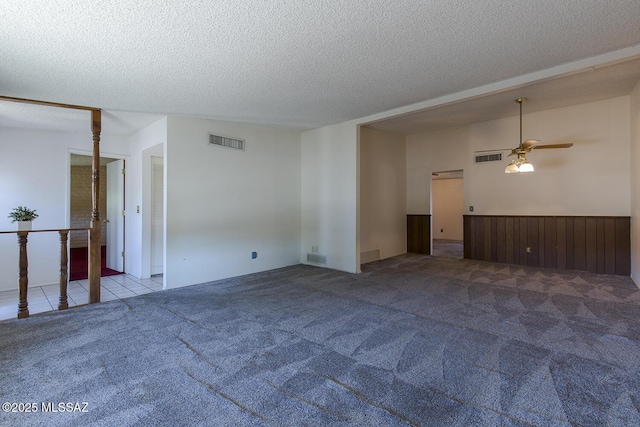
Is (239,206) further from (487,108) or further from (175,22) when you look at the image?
(487,108)

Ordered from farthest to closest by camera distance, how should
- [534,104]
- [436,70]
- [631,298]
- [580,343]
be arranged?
[534,104]
[631,298]
[436,70]
[580,343]

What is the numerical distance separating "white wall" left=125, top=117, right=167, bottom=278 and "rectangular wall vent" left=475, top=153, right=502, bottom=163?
628cm

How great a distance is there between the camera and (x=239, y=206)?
521 cm

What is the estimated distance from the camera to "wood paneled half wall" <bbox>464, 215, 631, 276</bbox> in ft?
16.7

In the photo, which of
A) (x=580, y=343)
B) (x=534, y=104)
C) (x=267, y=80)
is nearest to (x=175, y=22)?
(x=267, y=80)

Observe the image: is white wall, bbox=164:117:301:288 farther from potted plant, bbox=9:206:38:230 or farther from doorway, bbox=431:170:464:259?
doorway, bbox=431:170:464:259

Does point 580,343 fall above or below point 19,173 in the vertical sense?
below

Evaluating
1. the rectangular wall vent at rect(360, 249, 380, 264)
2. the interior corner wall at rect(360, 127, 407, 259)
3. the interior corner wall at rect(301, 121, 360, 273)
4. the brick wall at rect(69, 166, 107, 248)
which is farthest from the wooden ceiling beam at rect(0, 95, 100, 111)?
the brick wall at rect(69, 166, 107, 248)

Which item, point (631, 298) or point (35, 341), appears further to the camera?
point (631, 298)

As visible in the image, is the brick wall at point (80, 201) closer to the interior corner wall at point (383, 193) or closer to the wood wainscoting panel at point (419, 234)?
the interior corner wall at point (383, 193)

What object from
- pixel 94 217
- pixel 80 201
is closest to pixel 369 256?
pixel 94 217

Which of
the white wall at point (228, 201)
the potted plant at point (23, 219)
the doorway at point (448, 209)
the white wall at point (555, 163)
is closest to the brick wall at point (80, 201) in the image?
the potted plant at point (23, 219)

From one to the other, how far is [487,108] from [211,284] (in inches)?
217

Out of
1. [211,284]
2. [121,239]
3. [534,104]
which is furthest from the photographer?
[121,239]
